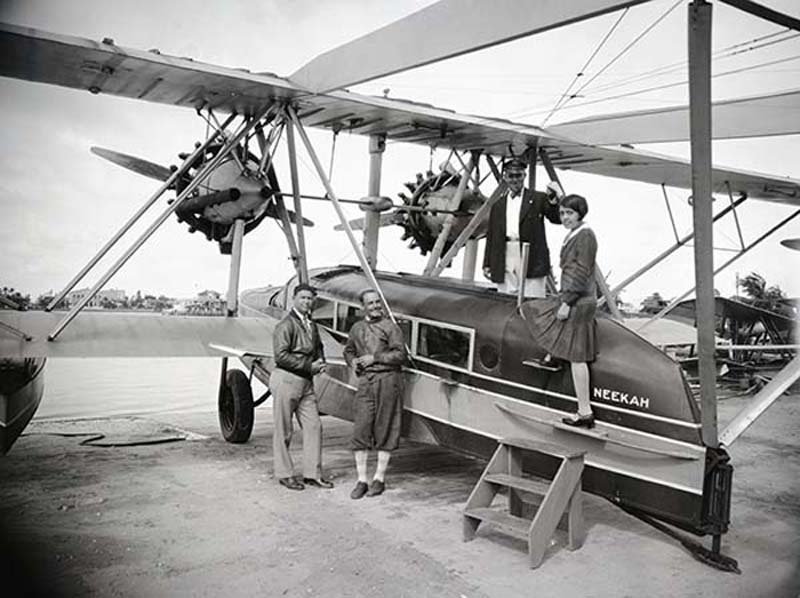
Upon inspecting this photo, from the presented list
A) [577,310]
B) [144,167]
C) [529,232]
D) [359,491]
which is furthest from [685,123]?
[144,167]

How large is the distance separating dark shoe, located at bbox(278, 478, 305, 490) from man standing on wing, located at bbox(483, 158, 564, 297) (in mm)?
2328

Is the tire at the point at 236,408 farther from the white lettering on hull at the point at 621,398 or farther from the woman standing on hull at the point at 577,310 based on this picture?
the white lettering on hull at the point at 621,398

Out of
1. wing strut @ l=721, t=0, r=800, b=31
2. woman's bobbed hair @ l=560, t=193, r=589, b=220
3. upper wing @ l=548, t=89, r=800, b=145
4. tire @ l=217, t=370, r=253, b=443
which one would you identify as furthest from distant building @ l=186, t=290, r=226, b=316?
wing strut @ l=721, t=0, r=800, b=31

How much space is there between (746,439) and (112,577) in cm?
707

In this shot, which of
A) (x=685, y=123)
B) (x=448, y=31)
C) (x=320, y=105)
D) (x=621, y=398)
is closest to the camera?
(x=448, y=31)

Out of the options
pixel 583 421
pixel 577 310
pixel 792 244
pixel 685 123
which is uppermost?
pixel 685 123

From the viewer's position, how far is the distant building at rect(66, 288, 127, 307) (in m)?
5.55

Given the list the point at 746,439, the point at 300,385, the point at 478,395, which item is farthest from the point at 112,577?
the point at 746,439

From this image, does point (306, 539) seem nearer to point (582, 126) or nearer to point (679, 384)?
point (679, 384)

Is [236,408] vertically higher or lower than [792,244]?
lower

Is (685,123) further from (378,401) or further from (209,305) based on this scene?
(209,305)

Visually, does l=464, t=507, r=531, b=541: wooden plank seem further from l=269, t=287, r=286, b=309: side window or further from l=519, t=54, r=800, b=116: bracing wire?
l=269, t=287, r=286, b=309: side window

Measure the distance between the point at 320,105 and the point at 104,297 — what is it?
259cm

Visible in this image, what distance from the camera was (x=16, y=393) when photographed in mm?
5035
